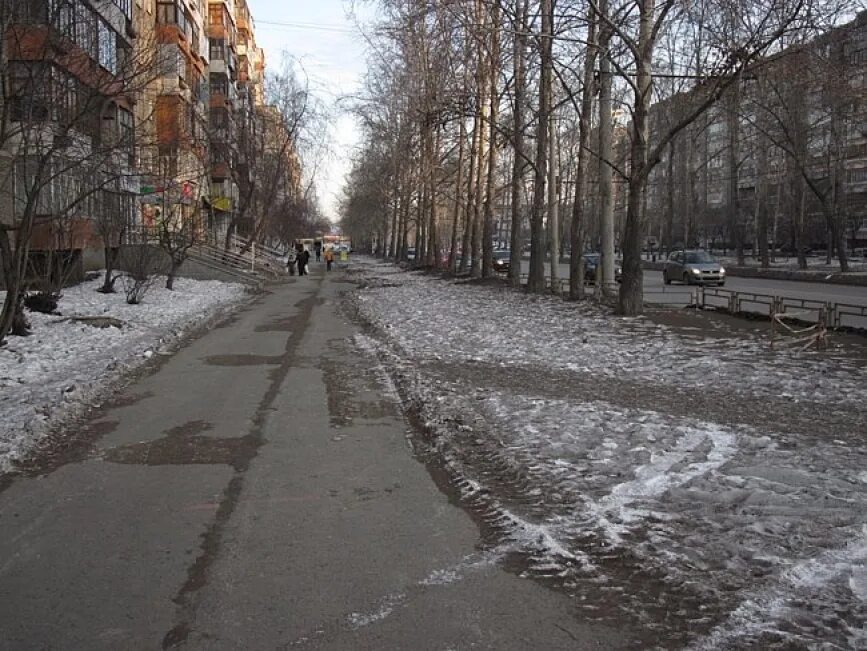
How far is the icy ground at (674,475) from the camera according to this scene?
3.79 metres

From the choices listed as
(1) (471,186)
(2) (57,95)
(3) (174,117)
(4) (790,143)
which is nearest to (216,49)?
(1) (471,186)

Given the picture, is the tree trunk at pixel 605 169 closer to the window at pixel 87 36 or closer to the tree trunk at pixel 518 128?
the tree trunk at pixel 518 128

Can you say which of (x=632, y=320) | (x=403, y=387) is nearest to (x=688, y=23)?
(x=632, y=320)

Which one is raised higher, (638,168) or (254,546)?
(638,168)

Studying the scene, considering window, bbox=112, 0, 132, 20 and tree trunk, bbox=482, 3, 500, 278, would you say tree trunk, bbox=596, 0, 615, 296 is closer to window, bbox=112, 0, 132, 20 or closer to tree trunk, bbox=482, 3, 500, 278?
tree trunk, bbox=482, 3, 500, 278

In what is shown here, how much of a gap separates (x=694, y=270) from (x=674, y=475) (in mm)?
29340

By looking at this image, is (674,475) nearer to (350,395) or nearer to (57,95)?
(350,395)

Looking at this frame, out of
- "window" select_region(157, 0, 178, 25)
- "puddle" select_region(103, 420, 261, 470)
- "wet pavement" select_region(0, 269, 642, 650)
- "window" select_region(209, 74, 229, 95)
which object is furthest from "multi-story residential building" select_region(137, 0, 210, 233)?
"wet pavement" select_region(0, 269, 642, 650)

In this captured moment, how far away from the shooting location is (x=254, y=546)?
459 centimetres

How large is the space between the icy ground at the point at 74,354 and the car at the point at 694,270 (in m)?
19.9

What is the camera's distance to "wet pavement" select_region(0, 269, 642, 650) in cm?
357

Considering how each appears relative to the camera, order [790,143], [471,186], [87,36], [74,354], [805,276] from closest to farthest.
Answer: [74,354] → [87,36] → [471,186] → [790,143] → [805,276]

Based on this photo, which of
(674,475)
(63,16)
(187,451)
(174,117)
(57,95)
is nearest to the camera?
(674,475)

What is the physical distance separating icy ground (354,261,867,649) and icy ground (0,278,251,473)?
359 cm
